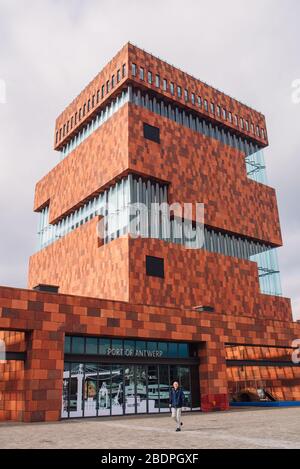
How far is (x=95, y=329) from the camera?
92.1 ft

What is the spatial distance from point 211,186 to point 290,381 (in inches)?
997

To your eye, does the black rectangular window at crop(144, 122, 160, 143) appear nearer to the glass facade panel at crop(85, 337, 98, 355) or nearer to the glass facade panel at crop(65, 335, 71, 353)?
the glass facade panel at crop(85, 337, 98, 355)

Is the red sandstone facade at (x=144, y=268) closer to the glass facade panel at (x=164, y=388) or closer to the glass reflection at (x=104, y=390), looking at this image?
the glass facade panel at (x=164, y=388)

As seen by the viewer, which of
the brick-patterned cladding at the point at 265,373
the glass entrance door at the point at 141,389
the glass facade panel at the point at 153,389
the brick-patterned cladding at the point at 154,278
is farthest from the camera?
the brick-patterned cladding at the point at 154,278

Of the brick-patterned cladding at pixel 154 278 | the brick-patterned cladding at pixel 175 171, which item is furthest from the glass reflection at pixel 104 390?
the brick-patterned cladding at pixel 175 171

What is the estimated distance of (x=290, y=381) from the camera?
42.1 m

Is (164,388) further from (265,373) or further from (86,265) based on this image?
(86,265)

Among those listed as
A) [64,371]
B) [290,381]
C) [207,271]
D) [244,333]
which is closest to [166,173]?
[207,271]

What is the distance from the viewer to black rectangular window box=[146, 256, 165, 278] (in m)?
45.0

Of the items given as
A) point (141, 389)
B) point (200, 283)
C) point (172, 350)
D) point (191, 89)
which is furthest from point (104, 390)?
point (191, 89)

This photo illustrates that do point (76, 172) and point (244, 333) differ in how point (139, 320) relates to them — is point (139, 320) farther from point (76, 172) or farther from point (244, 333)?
point (76, 172)

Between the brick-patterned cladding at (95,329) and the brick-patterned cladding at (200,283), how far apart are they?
1072 centimetres

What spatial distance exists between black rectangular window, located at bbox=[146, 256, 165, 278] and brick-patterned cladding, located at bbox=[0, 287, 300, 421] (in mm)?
11604

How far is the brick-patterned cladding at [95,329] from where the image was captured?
81.9ft
